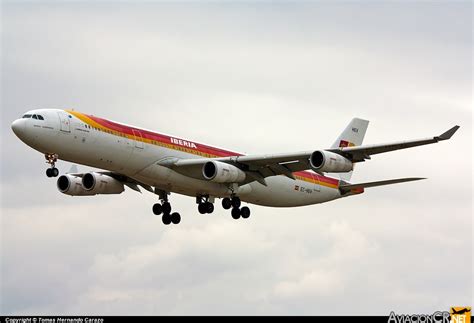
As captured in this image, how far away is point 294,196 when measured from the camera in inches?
3103

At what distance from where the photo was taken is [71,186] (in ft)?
245

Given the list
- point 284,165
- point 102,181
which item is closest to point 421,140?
point 284,165

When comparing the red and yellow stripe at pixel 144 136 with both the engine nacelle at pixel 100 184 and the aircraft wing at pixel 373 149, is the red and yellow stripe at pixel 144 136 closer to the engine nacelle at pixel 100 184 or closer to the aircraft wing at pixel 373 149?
the engine nacelle at pixel 100 184

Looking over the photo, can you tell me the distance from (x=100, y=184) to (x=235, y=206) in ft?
29.7

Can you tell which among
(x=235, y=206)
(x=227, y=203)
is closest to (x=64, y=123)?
(x=227, y=203)

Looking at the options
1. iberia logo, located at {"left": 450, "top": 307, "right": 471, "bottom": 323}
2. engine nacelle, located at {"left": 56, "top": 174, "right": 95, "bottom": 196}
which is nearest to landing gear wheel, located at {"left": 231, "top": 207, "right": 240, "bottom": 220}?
engine nacelle, located at {"left": 56, "top": 174, "right": 95, "bottom": 196}

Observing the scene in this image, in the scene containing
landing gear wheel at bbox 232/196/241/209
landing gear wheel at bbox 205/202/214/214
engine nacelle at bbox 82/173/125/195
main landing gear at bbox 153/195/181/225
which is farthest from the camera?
main landing gear at bbox 153/195/181/225

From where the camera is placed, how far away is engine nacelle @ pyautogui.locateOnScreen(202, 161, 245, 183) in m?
70.2

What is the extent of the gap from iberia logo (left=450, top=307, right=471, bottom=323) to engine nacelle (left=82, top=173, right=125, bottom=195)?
93.8 ft

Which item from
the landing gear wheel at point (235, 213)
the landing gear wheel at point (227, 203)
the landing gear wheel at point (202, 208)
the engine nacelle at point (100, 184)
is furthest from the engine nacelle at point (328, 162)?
the engine nacelle at point (100, 184)

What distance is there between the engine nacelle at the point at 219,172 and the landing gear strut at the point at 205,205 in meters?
3.82

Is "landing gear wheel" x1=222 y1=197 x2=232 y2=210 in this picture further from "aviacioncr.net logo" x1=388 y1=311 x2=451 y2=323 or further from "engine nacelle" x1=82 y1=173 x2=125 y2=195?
"aviacioncr.net logo" x1=388 y1=311 x2=451 y2=323

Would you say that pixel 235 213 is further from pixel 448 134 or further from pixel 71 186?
pixel 448 134

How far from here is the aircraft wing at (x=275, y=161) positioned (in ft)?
221
